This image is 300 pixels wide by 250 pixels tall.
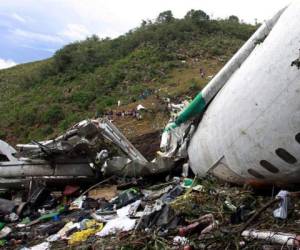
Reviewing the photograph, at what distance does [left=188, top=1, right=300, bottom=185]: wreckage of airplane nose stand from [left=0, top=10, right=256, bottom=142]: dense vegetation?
14.4m

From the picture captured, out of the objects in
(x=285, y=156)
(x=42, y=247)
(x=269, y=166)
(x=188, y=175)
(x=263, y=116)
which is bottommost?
(x=42, y=247)

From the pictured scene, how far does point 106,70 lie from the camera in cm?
2820

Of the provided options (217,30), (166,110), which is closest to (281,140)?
(166,110)

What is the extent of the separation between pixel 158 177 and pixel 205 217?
13.5 feet

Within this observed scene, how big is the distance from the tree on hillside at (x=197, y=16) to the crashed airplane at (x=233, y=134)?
2210 cm

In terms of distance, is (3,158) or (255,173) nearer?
(255,173)

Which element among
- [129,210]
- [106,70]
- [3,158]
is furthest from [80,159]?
[106,70]

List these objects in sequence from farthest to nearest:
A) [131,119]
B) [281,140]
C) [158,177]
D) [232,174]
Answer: [131,119]
[158,177]
[232,174]
[281,140]

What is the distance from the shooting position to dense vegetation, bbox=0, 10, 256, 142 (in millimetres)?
24359

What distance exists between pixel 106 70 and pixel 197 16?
285 inches

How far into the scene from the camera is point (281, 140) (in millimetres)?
6355

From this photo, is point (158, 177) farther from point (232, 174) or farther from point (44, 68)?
point (44, 68)

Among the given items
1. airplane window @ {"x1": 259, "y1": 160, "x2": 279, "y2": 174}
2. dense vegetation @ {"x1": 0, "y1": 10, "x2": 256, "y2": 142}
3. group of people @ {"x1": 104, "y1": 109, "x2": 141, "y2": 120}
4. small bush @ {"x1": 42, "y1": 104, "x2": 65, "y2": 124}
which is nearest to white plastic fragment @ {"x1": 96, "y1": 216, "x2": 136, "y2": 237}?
airplane window @ {"x1": 259, "y1": 160, "x2": 279, "y2": 174}

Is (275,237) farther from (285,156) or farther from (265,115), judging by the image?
(265,115)
